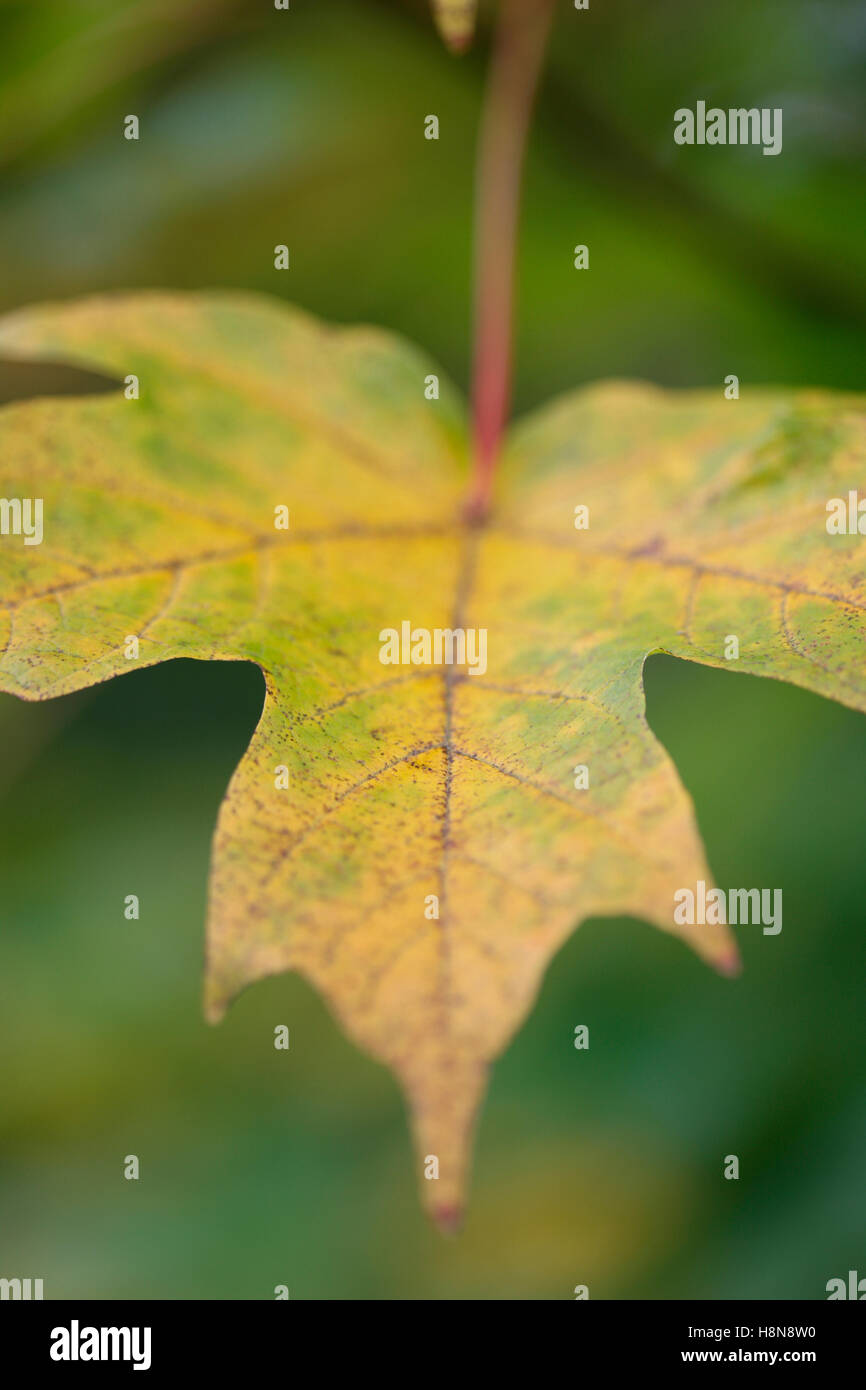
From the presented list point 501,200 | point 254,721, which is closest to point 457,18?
point 501,200

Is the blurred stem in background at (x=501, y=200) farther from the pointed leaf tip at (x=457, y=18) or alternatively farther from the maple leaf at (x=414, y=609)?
the pointed leaf tip at (x=457, y=18)

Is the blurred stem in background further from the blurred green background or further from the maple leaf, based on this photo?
the blurred green background

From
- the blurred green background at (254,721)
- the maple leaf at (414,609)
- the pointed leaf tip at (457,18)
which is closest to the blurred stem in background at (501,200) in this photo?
the maple leaf at (414,609)

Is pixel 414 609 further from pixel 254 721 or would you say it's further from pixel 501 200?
pixel 254 721
